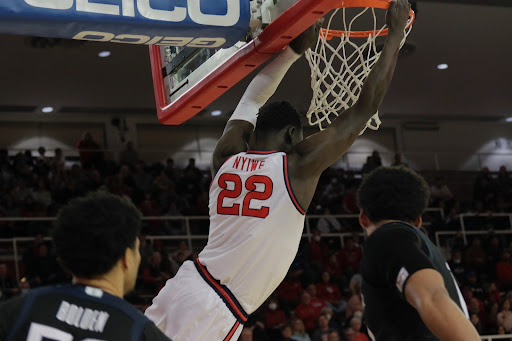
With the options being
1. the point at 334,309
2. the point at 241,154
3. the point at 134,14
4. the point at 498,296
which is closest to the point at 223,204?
the point at 241,154

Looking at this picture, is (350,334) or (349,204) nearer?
(350,334)

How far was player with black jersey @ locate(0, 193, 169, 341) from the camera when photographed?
2326 millimetres

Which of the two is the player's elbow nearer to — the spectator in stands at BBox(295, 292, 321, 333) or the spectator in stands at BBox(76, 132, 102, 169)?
the spectator in stands at BBox(295, 292, 321, 333)

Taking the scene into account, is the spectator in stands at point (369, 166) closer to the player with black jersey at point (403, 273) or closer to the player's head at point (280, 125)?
the player's head at point (280, 125)

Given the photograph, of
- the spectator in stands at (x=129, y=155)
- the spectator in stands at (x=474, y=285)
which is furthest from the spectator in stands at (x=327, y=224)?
the spectator in stands at (x=129, y=155)

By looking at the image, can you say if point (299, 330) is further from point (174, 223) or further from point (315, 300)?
point (174, 223)

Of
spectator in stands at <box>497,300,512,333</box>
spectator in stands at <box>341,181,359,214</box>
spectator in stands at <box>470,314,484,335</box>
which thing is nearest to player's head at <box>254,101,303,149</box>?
spectator in stands at <box>470,314,484,335</box>

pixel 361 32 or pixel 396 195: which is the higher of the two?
pixel 361 32

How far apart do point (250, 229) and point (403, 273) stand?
1.22 metres

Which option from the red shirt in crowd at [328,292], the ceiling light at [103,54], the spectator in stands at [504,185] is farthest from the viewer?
the spectator in stands at [504,185]

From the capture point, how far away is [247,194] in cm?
428

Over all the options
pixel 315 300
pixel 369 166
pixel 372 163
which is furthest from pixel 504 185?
pixel 315 300

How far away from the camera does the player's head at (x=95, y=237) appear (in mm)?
2467

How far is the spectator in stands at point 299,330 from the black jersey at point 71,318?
401 inches
